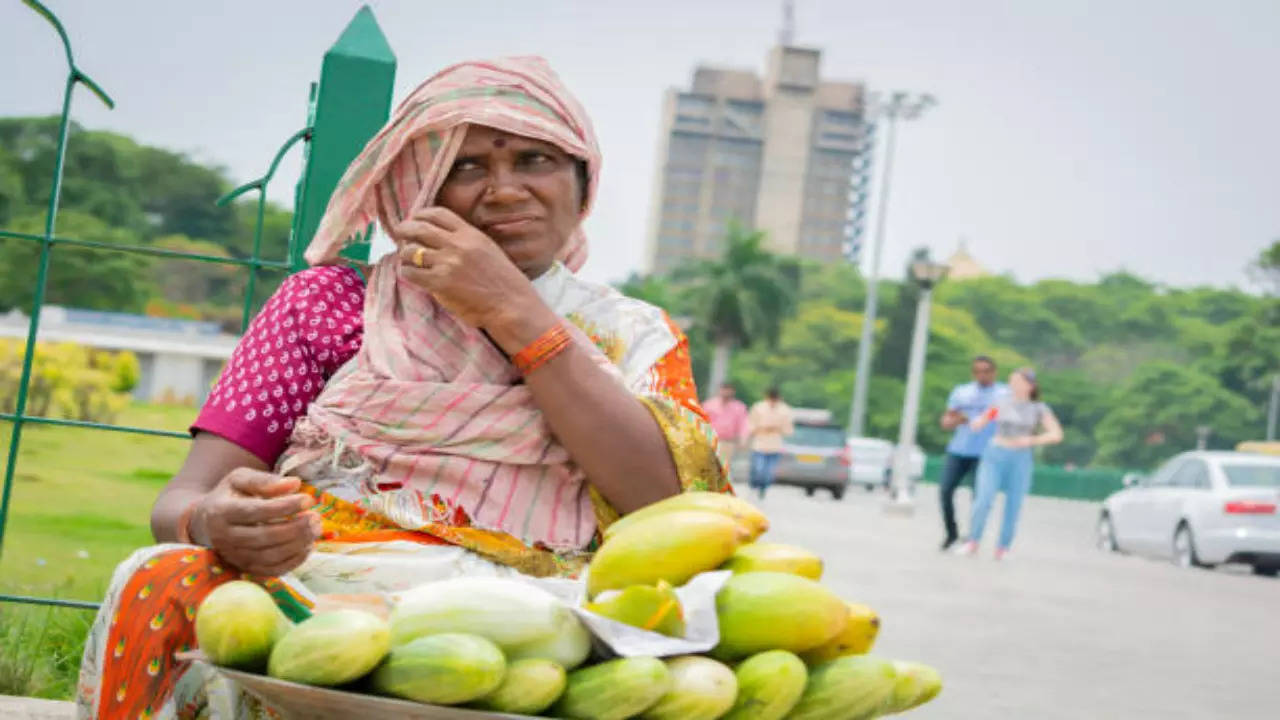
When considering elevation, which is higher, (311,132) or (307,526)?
(311,132)

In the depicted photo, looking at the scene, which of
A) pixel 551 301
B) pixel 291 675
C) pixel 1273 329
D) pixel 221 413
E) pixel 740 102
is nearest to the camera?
pixel 291 675

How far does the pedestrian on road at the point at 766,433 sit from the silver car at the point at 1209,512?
438 cm

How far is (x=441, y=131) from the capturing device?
238 centimetres

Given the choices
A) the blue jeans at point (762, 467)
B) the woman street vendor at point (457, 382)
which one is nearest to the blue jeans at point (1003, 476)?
the blue jeans at point (762, 467)

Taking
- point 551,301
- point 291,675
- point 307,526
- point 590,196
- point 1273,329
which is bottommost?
point 291,675

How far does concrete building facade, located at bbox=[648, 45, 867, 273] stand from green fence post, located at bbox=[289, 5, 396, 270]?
388 feet

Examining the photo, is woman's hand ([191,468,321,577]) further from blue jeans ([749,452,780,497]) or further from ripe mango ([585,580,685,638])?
blue jeans ([749,452,780,497])

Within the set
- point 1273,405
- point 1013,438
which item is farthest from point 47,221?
point 1273,405

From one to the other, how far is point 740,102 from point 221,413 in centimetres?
12245

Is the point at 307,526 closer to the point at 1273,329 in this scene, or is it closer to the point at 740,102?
the point at 1273,329

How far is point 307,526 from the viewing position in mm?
1789

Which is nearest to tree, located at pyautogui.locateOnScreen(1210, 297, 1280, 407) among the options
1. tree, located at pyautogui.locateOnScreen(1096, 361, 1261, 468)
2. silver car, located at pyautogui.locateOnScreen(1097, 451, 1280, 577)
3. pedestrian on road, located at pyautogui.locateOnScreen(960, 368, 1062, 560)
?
tree, located at pyautogui.locateOnScreen(1096, 361, 1261, 468)

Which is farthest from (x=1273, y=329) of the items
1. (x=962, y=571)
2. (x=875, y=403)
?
(x=962, y=571)

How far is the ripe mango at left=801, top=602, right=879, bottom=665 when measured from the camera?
5.39ft
